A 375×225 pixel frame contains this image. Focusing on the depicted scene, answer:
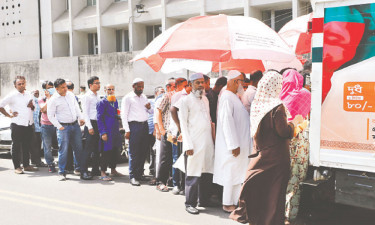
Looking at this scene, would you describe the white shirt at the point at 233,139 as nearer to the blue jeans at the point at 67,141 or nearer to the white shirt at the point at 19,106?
the blue jeans at the point at 67,141

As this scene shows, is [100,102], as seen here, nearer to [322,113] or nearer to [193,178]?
[193,178]

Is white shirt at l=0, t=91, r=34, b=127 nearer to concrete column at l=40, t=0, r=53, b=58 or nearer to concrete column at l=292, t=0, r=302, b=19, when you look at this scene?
concrete column at l=292, t=0, r=302, b=19

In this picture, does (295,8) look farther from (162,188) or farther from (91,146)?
(162,188)

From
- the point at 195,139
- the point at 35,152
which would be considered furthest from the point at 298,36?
the point at 35,152

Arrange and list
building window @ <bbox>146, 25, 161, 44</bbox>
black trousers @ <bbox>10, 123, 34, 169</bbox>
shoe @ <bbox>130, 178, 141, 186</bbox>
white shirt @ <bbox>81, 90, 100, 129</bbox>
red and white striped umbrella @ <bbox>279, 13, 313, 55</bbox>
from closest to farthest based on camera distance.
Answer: shoe @ <bbox>130, 178, 141, 186</bbox>
red and white striped umbrella @ <bbox>279, 13, 313, 55</bbox>
white shirt @ <bbox>81, 90, 100, 129</bbox>
black trousers @ <bbox>10, 123, 34, 169</bbox>
building window @ <bbox>146, 25, 161, 44</bbox>

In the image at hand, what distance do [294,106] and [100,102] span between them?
4.10 meters

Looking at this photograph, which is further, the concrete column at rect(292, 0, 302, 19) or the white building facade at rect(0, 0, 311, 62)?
the white building facade at rect(0, 0, 311, 62)

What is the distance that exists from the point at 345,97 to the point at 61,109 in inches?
226

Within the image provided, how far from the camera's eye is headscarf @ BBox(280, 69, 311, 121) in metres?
5.16

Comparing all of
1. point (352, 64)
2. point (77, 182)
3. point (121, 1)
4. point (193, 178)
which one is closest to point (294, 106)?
point (352, 64)

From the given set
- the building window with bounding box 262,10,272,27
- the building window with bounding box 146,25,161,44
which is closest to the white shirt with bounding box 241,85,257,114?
the building window with bounding box 262,10,272,27

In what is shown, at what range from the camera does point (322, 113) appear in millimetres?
4363

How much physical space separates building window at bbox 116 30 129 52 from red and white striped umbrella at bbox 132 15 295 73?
777 inches

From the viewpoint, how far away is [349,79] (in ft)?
13.7
